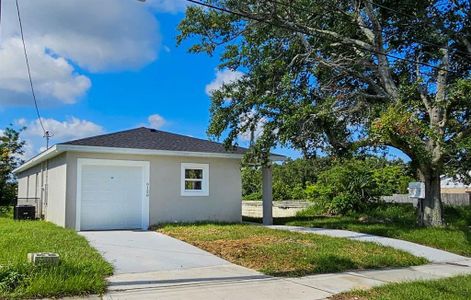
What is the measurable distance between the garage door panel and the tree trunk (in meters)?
9.26

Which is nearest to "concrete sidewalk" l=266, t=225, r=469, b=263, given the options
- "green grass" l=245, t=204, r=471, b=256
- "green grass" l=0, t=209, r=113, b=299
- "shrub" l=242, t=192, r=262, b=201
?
"green grass" l=245, t=204, r=471, b=256

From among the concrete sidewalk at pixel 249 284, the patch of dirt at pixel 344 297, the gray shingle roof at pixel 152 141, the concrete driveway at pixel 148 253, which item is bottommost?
the patch of dirt at pixel 344 297

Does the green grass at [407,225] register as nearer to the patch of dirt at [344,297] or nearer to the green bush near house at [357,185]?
the green bush near house at [357,185]

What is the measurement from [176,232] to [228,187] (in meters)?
4.08

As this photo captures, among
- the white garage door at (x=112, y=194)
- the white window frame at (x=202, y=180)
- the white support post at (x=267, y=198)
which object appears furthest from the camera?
the white support post at (x=267, y=198)

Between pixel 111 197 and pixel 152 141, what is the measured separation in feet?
8.38

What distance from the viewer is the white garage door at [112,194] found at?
15.1m

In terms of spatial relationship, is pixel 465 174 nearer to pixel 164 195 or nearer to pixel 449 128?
pixel 449 128

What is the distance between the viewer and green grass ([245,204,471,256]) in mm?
12539

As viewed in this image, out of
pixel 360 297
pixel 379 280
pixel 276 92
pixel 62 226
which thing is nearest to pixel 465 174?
pixel 276 92

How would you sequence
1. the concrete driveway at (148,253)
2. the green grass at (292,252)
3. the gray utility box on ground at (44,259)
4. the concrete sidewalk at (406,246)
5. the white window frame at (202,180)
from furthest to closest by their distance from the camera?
the white window frame at (202,180) < the concrete sidewalk at (406,246) < the green grass at (292,252) < the concrete driveway at (148,253) < the gray utility box on ground at (44,259)

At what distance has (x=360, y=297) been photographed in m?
6.91

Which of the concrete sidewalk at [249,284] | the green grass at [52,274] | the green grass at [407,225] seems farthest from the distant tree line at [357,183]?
the green grass at [52,274]

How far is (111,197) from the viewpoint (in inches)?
611
